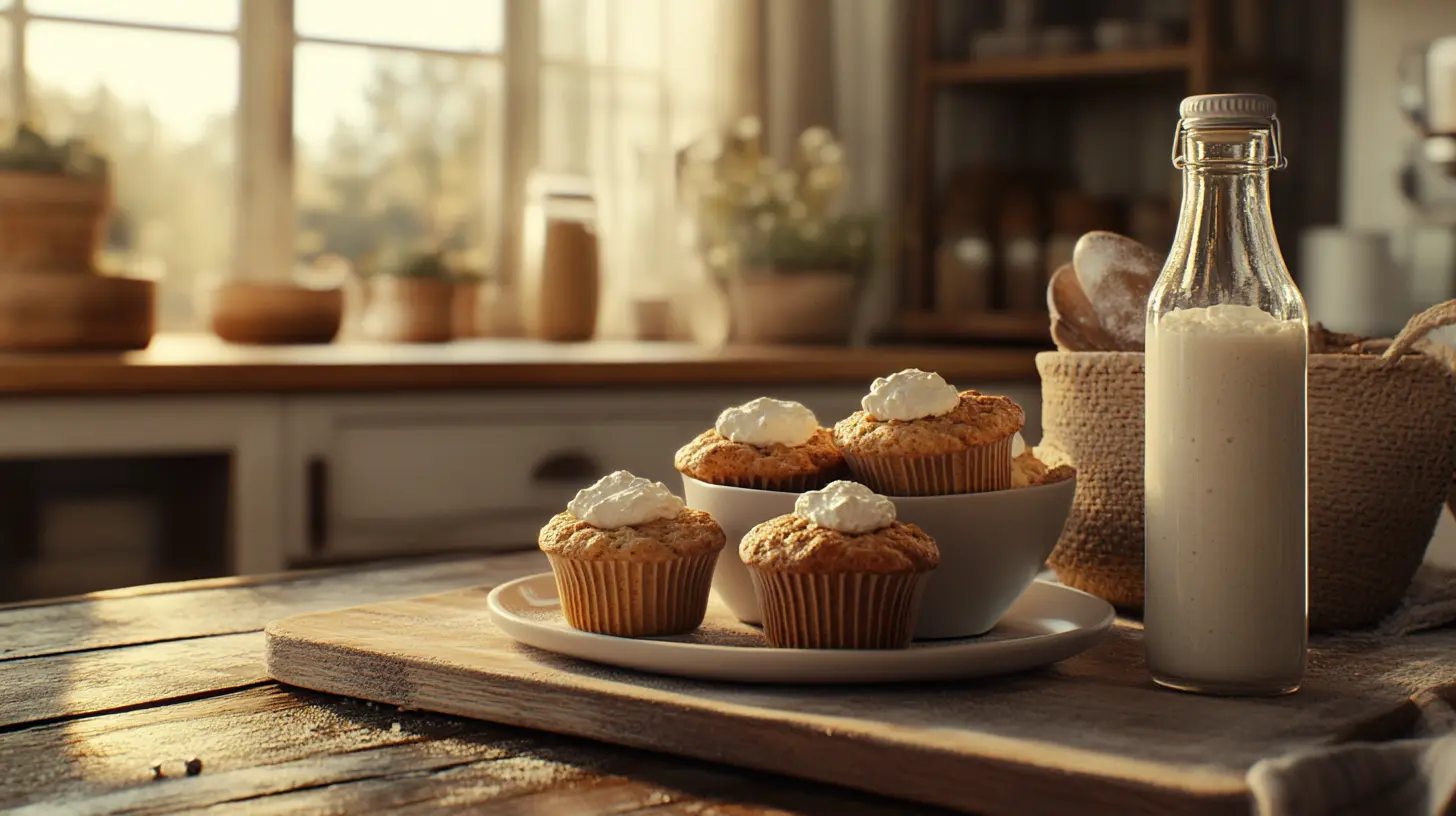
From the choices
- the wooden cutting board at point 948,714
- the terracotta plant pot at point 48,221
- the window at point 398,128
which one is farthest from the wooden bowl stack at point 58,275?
the wooden cutting board at point 948,714

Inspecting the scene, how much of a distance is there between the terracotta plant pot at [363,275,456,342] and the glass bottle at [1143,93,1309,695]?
1973 mm

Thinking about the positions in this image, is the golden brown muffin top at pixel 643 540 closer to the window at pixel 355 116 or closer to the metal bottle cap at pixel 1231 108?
the metal bottle cap at pixel 1231 108

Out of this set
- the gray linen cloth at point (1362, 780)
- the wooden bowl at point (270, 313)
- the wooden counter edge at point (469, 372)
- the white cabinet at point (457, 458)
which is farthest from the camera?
the wooden bowl at point (270, 313)

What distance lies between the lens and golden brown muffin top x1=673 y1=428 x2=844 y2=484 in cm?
90

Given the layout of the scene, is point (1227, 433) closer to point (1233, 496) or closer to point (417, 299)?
point (1233, 496)

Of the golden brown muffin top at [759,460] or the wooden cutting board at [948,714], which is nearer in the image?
the wooden cutting board at [948,714]

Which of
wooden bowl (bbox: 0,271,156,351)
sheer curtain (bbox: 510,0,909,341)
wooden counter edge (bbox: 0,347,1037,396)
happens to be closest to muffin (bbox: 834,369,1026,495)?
wooden counter edge (bbox: 0,347,1037,396)

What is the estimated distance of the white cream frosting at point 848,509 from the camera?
32.1 inches

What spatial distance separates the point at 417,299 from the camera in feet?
8.57

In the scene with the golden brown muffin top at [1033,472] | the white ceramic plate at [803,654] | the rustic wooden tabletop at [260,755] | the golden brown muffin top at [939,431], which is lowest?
the rustic wooden tabletop at [260,755]

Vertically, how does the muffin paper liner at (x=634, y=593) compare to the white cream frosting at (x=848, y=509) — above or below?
below

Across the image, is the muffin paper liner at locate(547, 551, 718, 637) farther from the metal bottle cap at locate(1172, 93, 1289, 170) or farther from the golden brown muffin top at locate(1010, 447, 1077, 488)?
the metal bottle cap at locate(1172, 93, 1289, 170)

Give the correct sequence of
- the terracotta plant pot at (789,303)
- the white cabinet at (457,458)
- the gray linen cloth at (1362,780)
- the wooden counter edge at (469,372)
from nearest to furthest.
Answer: the gray linen cloth at (1362,780) < the wooden counter edge at (469,372) < the white cabinet at (457,458) < the terracotta plant pot at (789,303)

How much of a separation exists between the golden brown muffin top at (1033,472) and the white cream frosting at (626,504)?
201 mm
